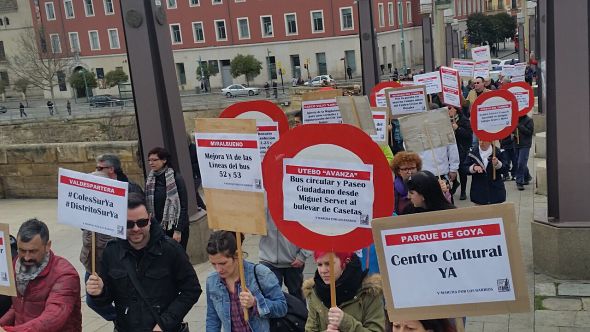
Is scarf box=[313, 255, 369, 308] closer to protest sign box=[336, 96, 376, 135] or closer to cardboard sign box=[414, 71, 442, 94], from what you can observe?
protest sign box=[336, 96, 376, 135]

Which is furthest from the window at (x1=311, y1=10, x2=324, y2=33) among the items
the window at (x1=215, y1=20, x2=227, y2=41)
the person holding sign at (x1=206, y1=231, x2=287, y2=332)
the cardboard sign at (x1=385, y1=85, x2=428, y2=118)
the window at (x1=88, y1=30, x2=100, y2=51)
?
the person holding sign at (x1=206, y1=231, x2=287, y2=332)

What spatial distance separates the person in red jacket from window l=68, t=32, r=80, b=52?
2769 inches

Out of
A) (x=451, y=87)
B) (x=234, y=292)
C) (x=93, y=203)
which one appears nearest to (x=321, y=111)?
(x=451, y=87)

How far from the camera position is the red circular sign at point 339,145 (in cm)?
339

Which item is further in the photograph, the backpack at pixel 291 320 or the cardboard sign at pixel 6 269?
the backpack at pixel 291 320

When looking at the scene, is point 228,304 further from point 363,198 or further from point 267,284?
point 363,198

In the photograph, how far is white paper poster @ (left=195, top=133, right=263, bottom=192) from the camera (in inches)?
167

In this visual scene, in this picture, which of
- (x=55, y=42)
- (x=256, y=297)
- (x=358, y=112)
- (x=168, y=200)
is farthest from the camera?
(x=55, y=42)

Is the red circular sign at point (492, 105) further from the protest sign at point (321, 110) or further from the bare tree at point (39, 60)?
the bare tree at point (39, 60)

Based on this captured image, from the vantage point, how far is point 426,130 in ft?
22.9

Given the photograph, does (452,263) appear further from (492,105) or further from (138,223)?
(492,105)

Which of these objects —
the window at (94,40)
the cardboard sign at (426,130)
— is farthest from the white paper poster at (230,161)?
the window at (94,40)

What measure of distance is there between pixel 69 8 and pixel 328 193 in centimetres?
7215

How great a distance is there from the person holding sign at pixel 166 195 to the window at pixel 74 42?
2679 inches
